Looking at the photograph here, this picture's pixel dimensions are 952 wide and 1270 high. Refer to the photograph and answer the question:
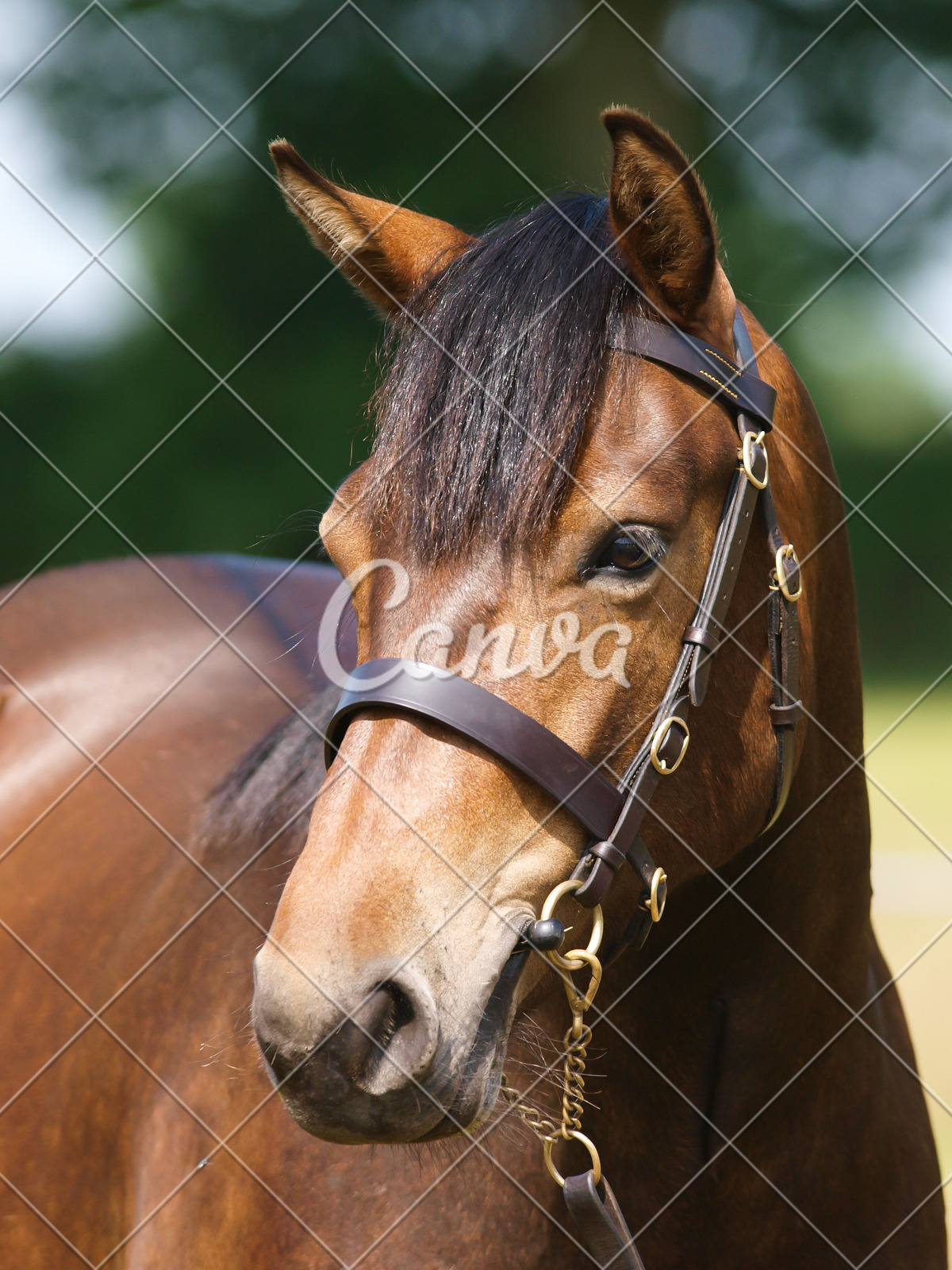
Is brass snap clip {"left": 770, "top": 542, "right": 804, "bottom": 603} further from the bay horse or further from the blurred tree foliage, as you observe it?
the blurred tree foliage

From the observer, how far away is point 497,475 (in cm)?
117

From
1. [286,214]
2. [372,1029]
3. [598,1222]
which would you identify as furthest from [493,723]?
[286,214]

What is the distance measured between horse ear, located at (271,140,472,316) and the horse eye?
619mm

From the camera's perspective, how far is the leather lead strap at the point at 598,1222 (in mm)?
1242

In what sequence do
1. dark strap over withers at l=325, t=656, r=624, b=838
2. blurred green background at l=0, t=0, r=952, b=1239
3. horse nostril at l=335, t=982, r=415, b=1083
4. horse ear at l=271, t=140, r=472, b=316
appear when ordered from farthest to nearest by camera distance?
blurred green background at l=0, t=0, r=952, b=1239, horse ear at l=271, t=140, r=472, b=316, dark strap over withers at l=325, t=656, r=624, b=838, horse nostril at l=335, t=982, r=415, b=1083

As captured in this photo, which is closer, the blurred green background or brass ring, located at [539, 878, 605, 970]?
brass ring, located at [539, 878, 605, 970]

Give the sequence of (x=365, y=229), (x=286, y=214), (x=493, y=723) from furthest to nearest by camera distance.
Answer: (x=286, y=214) → (x=365, y=229) → (x=493, y=723)

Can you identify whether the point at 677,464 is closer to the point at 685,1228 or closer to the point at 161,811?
the point at 685,1228

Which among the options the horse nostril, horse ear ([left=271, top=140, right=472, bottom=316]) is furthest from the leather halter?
horse ear ([left=271, top=140, right=472, bottom=316])

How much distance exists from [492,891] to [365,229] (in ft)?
3.52

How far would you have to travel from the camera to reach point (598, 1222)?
1.26 metres

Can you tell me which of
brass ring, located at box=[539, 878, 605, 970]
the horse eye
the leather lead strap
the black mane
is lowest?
the leather lead strap

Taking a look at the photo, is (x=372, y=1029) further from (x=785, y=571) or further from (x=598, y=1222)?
(x=785, y=571)

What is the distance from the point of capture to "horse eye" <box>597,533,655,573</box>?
1.20 meters
